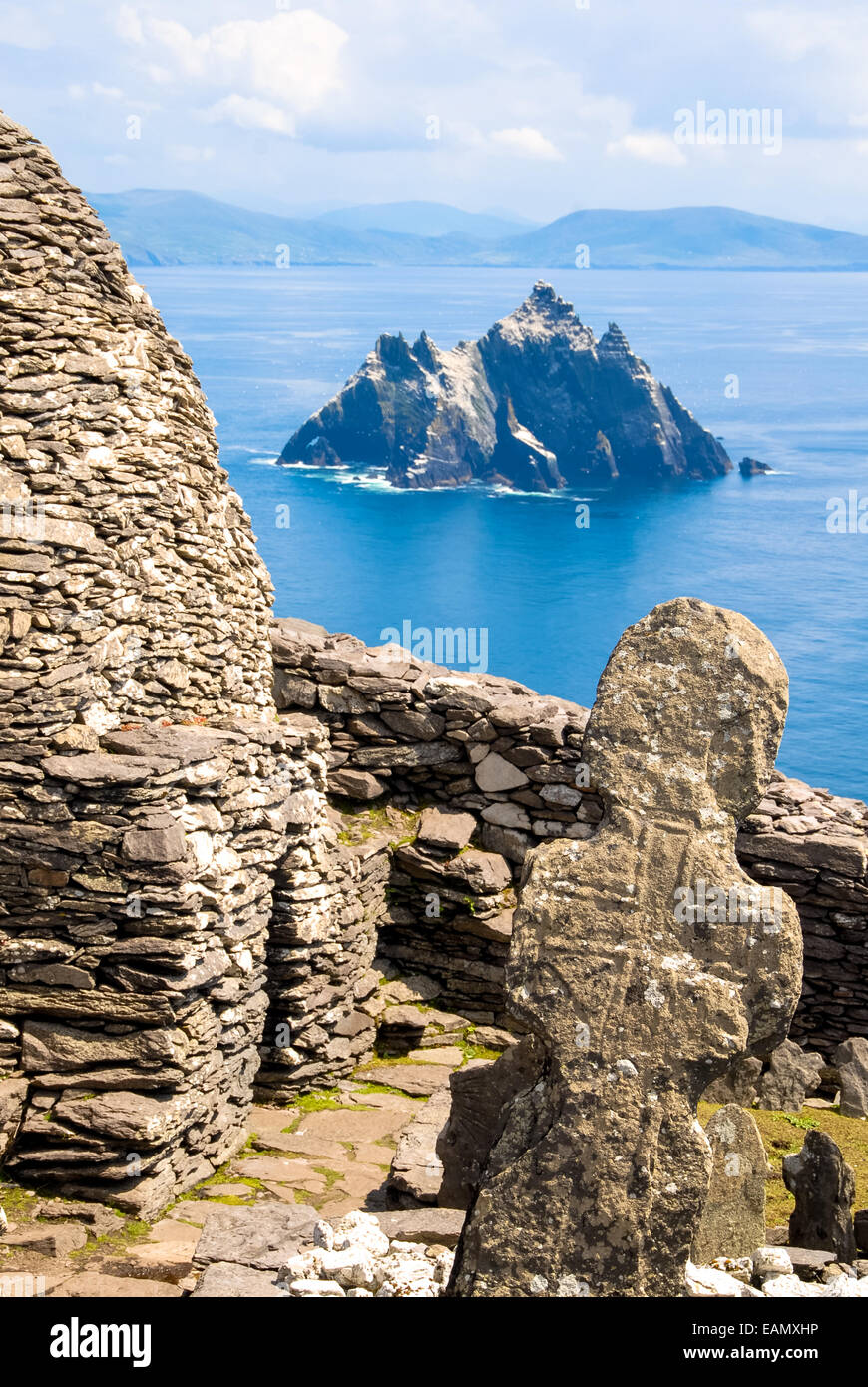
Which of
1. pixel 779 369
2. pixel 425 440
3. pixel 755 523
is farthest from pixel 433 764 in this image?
pixel 779 369

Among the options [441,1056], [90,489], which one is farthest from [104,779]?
[441,1056]

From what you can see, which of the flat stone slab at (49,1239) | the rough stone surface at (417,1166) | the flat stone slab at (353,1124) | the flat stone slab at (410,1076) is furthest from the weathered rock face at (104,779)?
the flat stone slab at (410,1076)

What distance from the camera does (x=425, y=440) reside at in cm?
10688

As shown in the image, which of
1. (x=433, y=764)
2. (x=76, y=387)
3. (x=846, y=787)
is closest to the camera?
(x=76, y=387)

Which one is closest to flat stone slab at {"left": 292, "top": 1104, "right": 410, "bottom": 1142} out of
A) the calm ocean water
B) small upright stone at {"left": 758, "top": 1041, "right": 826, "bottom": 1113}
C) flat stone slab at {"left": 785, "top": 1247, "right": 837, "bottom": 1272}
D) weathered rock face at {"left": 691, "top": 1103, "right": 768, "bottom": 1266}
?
small upright stone at {"left": 758, "top": 1041, "right": 826, "bottom": 1113}

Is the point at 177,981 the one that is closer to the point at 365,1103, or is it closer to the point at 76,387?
the point at 365,1103

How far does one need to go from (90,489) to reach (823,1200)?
8.32 meters

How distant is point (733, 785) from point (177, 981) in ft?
19.8

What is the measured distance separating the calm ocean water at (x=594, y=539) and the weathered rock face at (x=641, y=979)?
51.9 meters

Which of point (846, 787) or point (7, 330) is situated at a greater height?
point (7, 330)

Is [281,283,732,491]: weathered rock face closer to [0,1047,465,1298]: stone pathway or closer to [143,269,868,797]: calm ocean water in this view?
[143,269,868,797]: calm ocean water

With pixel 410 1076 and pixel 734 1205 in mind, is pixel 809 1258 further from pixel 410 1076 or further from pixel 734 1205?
pixel 410 1076

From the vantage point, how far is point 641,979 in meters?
6.35

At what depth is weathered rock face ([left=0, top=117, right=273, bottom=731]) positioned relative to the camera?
11.1 metres
